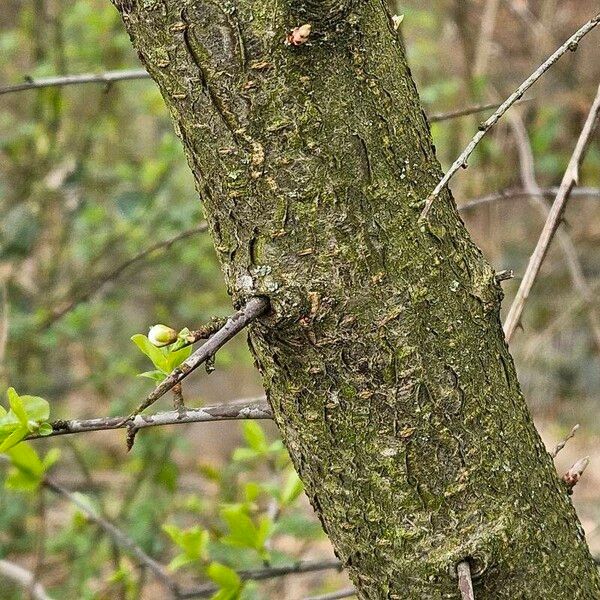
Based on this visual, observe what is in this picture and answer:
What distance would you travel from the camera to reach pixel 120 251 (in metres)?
3.31

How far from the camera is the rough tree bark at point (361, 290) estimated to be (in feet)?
2.51

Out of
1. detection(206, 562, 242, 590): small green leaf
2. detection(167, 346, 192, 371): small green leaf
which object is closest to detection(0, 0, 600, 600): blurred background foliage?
detection(206, 562, 242, 590): small green leaf

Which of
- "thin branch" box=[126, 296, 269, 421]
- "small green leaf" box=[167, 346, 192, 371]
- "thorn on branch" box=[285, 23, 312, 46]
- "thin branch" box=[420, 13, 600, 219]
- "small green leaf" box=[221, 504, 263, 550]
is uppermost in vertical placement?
"thorn on branch" box=[285, 23, 312, 46]

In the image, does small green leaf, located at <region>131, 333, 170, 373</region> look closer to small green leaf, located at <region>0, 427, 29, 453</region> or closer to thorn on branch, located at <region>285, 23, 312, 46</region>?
small green leaf, located at <region>0, 427, 29, 453</region>

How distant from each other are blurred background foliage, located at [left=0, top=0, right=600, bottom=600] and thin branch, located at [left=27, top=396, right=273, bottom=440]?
94cm

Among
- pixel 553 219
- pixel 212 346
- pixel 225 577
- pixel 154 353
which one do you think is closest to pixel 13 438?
pixel 154 353

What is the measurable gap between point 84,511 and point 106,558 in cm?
133

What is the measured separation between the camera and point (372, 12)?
798 mm

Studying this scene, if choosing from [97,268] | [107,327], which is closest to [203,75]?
[97,268]

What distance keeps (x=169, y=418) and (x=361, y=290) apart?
0.23m

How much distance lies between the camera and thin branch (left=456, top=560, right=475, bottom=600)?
0.84 m

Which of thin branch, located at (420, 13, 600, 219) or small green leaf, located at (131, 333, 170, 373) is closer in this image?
thin branch, located at (420, 13, 600, 219)

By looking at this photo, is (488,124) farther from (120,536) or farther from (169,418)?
(120,536)

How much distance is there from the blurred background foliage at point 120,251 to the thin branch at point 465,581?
99 cm
